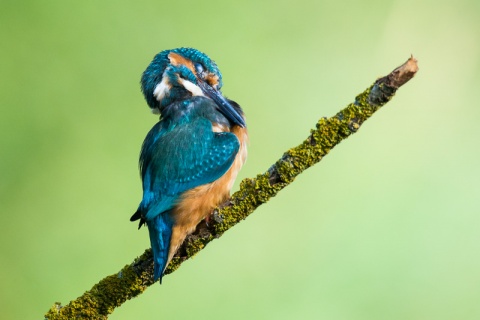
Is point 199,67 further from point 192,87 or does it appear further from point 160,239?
point 160,239

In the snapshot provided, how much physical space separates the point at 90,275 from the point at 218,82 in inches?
45.7

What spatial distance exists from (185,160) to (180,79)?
1.36 feet

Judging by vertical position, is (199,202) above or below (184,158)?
below

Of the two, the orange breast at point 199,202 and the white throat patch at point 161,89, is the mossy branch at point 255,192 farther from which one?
the white throat patch at point 161,89

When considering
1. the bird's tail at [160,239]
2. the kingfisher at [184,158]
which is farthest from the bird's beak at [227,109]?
the bird's tail at [160,239]

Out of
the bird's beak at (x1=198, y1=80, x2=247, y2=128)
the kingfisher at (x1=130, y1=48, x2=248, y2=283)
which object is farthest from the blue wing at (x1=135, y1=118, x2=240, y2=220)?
the bird's beak at (x1=198, y1=80, x2=247, y2=128)

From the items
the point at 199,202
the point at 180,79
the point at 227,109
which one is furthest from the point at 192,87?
the point at 199,202

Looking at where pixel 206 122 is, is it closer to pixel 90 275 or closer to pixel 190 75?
pixel 190 75

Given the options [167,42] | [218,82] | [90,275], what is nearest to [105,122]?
[167,42]

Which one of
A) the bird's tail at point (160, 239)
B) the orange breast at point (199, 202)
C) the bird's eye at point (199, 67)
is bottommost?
the bird's tail at point (160, 239)

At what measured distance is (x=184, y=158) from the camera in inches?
88.6

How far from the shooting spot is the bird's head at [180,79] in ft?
8.29

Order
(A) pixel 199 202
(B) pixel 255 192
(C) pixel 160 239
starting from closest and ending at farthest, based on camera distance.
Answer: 1. (B) pixel 255 192
2. (C) pixel 160 239
3. (A) pixel 199 202

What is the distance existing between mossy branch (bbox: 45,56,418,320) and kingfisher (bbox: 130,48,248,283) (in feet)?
0.25
